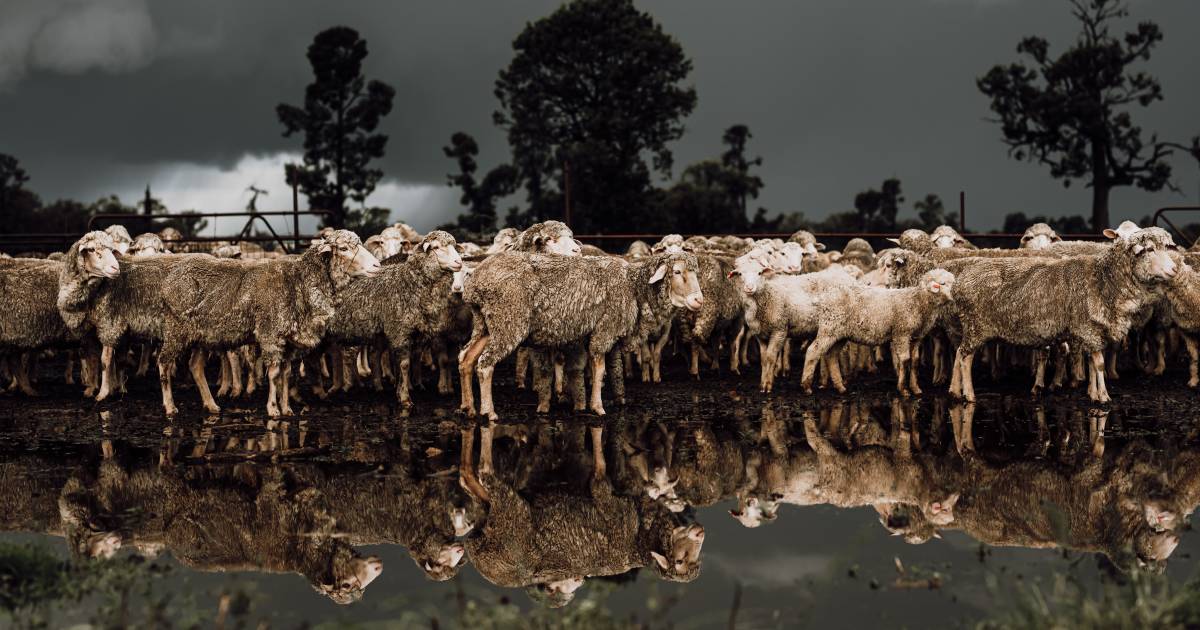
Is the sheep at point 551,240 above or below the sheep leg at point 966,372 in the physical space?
above

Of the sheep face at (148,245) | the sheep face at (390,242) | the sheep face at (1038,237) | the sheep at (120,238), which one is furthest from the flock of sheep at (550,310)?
the sheep face at (148,245)

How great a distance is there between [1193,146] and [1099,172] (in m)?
4.06

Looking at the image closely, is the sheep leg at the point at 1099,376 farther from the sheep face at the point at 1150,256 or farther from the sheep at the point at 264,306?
the sheep at the point at 264,306

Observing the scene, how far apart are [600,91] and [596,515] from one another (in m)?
45.2

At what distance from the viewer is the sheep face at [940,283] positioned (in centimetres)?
1484

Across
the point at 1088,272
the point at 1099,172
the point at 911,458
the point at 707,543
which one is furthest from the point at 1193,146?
the point at 707,543

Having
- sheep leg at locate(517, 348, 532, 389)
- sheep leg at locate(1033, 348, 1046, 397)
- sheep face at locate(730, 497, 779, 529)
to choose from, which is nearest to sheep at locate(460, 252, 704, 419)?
sheep leg at locate(517, 348, 532, 389)

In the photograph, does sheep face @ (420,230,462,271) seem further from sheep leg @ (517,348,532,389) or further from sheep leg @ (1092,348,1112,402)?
sheep leg @ (1092,348,1112,402)

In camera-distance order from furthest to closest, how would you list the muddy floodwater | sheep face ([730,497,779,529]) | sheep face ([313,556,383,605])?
sheep face ([730,497,779,529]) < sheep face ([313,556,383,605]) < the muddy floodwater

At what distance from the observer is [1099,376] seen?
14.1 meters

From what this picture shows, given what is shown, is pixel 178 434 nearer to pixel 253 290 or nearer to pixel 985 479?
pixel 253 290

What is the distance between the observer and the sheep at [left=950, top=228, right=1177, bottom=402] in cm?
1379

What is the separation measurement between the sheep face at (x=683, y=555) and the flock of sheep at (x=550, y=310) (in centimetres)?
541

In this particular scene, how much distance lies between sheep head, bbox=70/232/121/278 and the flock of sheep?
0.02 metres
